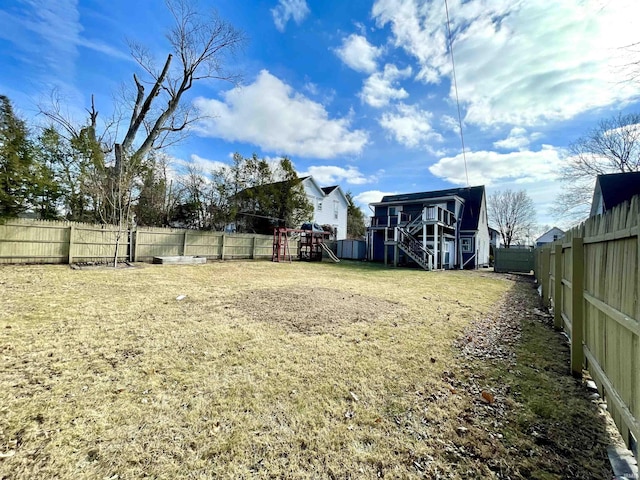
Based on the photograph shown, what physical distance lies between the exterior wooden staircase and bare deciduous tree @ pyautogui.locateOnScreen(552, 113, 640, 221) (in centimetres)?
1487

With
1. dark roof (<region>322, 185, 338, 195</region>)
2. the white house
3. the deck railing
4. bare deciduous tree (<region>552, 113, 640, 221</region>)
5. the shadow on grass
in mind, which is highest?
bare deciduous tree (<region>552, 113, 640, 221</region>)

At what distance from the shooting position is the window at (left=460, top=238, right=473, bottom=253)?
73.5ft

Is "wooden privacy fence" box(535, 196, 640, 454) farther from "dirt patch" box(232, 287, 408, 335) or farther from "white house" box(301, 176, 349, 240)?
"white house" box(301, 176, 349, 240)

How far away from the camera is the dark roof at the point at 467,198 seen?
22575 mm

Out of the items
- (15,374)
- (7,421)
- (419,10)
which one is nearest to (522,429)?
(7,421)

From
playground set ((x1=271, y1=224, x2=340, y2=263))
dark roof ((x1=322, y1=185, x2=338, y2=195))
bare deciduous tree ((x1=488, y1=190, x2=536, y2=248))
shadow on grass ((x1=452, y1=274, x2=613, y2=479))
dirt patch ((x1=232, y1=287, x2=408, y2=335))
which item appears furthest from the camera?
bare deciduous tree ((x1=488, y1=190, x2=536, y2=248))

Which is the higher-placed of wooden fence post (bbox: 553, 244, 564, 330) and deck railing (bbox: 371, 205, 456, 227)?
deck railing (bbox: 371, 205, 456, 227)

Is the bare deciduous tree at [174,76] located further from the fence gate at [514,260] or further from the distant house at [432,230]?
the fence gate at [514,260]

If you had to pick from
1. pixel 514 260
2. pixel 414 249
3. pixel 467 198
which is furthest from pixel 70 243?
pixel 467 198

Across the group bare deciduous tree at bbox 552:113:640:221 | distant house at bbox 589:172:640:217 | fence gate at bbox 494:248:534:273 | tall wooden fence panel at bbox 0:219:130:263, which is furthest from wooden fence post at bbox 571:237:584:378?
bare deciduous tree at bbox 552:113:640:221

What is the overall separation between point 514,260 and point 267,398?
21.5 m

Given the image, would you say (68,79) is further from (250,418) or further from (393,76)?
(250,418)

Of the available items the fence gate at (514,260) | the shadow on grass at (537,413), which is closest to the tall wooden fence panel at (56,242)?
the shadow on grass at (537,413)

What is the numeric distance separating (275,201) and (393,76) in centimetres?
1340
